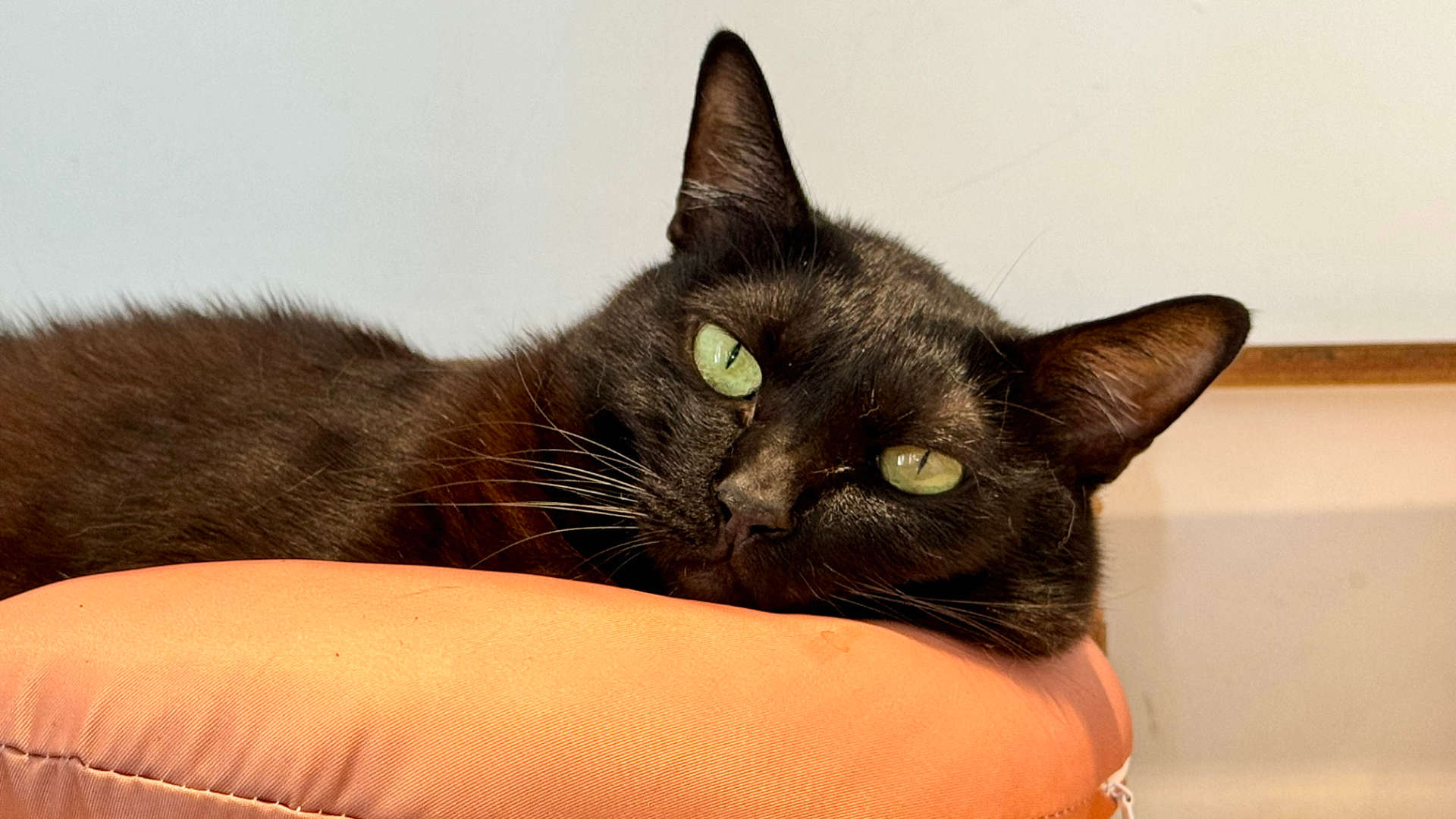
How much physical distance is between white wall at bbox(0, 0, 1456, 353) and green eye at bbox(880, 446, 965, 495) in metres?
0.98

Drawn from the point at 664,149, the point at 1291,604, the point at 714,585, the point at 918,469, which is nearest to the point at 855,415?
the point at 918,469

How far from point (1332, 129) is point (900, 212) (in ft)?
2.41

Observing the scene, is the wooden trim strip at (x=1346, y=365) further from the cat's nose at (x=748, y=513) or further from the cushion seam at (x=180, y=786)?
the cushion seam at (x=180, y=786)

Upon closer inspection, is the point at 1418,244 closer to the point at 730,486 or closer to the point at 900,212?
the point at 900,212

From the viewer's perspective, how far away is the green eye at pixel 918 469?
0.88m

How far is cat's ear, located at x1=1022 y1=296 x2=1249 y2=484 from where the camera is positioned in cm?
Result: 88

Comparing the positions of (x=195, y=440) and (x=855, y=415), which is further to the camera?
(x=195, y=440)

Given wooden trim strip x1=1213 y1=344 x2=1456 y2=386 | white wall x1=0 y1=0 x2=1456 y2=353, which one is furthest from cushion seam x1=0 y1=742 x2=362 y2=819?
wooden trim strip x1=1213 y1=344 x2=1456 y2=386

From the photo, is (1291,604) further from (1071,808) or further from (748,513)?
(748,513)

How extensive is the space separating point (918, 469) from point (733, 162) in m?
0.41

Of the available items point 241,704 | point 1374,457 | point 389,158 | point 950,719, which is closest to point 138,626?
point 241,704

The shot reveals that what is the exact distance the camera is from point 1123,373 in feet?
3.09

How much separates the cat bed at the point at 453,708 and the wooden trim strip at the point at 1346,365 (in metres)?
1.20

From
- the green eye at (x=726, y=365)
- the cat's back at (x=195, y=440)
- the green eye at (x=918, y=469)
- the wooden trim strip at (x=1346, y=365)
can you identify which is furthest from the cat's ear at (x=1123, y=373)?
the wooden trim strip at (x=1346, y=365)
